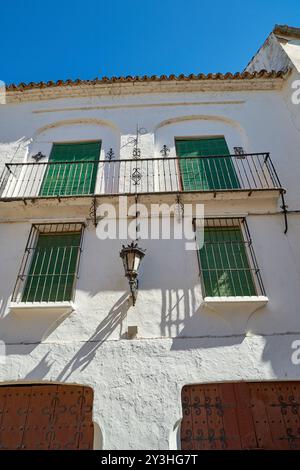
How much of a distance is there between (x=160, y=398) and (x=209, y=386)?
→ 2.72ft

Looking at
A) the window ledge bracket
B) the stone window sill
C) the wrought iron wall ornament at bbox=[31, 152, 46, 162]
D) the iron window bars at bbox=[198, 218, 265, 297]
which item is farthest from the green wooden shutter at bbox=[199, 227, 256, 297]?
the wrought iron wall ornament at bbox=[31, 152, 46, 162]

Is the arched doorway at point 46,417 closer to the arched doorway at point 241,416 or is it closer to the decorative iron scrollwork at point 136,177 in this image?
the arched doorway at point 241,416

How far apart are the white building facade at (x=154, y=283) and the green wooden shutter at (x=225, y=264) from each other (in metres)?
0.02

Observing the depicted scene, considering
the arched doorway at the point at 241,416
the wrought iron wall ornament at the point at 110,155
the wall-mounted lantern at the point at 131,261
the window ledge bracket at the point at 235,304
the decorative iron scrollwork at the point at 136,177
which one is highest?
the wrought iron wall ornament at the point at 110,155

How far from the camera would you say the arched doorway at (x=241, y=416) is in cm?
376

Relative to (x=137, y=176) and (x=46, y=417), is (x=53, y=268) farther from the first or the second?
(x=137, y=176)

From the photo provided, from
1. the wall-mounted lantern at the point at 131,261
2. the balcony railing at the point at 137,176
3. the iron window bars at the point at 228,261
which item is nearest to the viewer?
the wall-mounted lantern at the point at 131,261

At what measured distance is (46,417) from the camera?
13.3ft

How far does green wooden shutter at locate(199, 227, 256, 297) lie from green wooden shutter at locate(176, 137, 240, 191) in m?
1.35

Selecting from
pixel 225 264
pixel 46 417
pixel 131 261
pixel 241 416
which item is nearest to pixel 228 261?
pixel 225 264

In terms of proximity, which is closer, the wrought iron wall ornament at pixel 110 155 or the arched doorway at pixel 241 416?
the arched doorway at pixel 241 416

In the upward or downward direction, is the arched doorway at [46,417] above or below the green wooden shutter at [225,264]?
below

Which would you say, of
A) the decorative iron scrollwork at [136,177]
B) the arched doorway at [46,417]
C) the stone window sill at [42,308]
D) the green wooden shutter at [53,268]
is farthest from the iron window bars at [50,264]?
the decorative iron scrollwork at [136,177]

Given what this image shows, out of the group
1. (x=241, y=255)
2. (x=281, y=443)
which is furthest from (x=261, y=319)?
(x=281, y=443)
